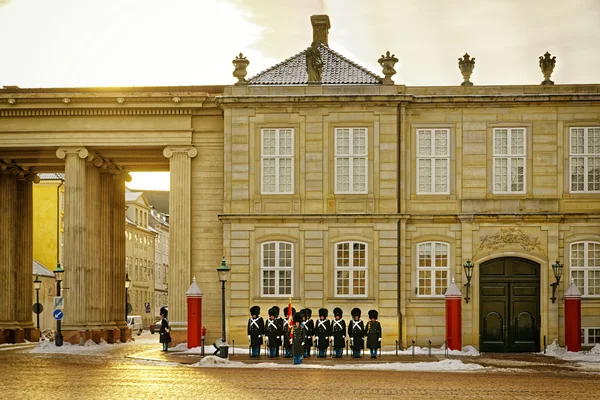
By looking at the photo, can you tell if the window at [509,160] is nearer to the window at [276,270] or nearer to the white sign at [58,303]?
the window at [276,270]

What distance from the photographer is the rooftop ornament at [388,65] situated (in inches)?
1848

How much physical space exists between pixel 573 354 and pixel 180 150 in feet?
57.2

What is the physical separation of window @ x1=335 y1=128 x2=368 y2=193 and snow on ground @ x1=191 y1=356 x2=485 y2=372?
10.5m

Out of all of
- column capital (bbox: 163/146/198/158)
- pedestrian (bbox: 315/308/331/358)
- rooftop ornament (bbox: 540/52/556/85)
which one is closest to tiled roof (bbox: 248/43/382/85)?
column capital (bbox: 163/146/198/158)

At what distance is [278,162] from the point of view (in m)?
46.7

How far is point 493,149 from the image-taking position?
46719 millimetres

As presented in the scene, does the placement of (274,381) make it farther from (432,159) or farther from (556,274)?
(432,159)

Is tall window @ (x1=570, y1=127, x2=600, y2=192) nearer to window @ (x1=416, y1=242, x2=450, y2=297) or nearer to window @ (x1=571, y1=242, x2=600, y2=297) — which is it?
window @ (x1=571, y1=242, x2=600, y2=297)

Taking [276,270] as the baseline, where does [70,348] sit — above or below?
below

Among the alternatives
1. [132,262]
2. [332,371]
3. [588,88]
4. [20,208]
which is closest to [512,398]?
[332,371]

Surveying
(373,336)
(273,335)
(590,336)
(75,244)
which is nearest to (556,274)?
(590,336)

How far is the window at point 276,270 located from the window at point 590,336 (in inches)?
451

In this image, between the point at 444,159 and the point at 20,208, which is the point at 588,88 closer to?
the point at 444,159

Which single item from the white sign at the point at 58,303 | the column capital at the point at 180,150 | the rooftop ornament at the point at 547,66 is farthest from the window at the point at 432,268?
the white sign at the point at 58,303
